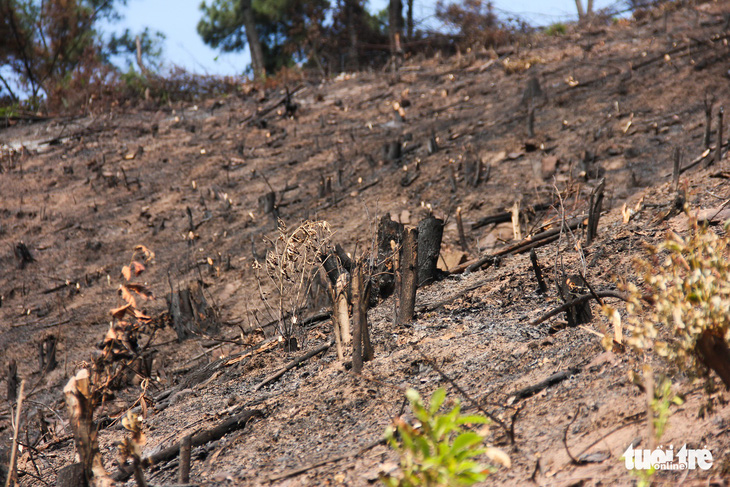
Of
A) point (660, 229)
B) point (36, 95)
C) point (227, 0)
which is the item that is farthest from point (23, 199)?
point (227, 0)

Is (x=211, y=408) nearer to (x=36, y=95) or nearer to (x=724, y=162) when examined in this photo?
(x=724, y=162)

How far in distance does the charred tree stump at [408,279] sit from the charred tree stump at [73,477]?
7.01 ft

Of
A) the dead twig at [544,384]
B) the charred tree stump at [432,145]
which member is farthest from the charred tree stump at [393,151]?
the dead twig at [544,384]

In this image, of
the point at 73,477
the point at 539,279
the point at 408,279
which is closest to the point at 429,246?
the point at 408,279

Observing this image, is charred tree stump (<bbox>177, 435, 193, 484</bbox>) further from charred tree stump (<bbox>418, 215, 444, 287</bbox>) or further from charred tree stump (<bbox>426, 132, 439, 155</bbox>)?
charred tree stump (<bbox>426, 132, 439, 155</bbox>)

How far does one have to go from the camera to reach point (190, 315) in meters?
5.58

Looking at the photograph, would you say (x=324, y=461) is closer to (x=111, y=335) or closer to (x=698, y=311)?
(x=111, y=335)

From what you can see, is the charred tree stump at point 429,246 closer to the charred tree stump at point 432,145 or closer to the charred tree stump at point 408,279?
the charred tree stump at point 408,279

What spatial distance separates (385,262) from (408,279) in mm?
810

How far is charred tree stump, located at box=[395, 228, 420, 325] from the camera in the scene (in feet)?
13.0

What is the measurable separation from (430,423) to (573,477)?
1.93 ft

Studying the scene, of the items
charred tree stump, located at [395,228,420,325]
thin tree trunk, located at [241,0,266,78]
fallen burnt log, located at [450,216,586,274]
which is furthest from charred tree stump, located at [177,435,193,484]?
thin tree trunk, located at [241,0,266,78]

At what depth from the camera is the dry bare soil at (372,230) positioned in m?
2.53

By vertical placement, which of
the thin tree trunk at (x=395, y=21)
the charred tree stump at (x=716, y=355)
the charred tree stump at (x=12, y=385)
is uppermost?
the thin tree trunk at (x=395, y=21)
